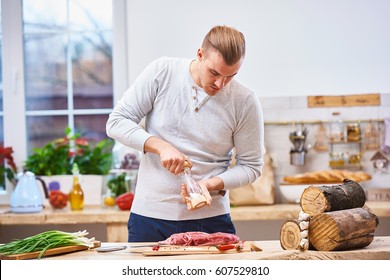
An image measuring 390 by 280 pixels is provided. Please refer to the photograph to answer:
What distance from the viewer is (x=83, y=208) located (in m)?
3.44

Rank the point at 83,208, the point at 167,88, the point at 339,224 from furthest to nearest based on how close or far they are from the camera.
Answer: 1. the point at 83,208
2. the point at 167,88
3. the point at 339,224

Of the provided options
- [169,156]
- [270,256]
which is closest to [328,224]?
[270,256]

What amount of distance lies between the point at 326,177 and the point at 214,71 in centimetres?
145

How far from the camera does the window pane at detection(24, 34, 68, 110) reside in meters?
3.74

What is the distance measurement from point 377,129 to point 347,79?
0.27 meters

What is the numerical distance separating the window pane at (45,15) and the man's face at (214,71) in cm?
180

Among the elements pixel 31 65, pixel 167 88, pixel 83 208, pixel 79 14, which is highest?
pixel 79 14

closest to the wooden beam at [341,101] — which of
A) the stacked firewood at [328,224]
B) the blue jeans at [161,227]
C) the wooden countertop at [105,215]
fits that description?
the wooden countertop at [105,215]

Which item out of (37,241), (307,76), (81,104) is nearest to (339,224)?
(37,241)

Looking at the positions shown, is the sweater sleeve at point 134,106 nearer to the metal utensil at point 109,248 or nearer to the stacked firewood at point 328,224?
the metal utensil at point 109,248

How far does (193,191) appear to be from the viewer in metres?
2.03

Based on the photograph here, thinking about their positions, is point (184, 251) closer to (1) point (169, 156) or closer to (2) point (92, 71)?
(1) point (169, 156)

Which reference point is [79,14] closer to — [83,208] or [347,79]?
[83,208]

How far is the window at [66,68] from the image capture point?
3707mm
